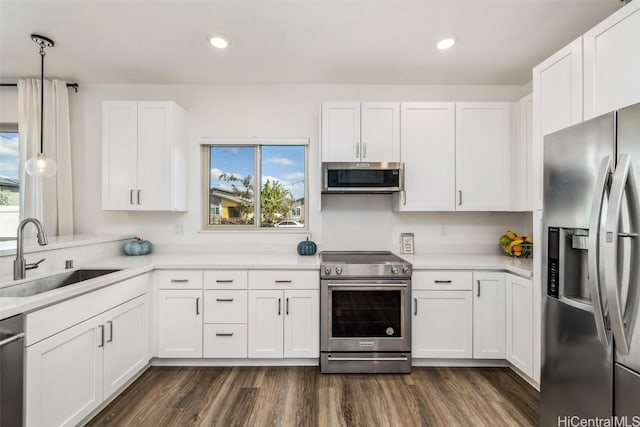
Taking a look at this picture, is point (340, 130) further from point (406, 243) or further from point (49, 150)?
point (49, 150)

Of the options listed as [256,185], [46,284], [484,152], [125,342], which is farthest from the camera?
[256,185]

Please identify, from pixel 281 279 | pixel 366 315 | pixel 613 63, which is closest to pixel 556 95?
Answer: pixel 613 63

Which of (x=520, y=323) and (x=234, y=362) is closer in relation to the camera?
(x=520, y=323)

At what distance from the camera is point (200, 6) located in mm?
2055

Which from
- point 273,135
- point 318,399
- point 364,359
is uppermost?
point 273,135

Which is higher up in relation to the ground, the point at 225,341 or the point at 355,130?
the point at 355,130

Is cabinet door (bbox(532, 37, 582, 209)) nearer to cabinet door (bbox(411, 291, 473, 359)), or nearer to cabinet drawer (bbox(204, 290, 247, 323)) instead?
cabinet door (bbox(411, 291, 473, 359))

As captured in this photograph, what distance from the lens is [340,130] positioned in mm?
2906

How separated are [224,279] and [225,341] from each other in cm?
53

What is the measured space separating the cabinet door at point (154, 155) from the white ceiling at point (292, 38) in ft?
1.37

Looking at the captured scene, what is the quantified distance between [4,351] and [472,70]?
12.5 ft
